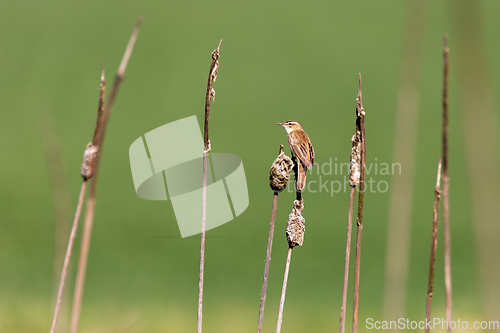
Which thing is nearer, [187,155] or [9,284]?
[187,155]

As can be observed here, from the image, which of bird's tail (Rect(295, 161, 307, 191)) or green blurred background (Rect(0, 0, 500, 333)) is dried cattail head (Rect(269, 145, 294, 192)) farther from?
green blurred background (Rect(0, 0, 500, 333))

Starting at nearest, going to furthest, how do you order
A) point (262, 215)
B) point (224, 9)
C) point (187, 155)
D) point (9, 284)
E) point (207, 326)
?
point (187, 155)
point (207, 326)
point (9, 284)
point (262, 215)
point (224, 9)

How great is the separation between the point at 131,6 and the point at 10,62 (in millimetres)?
957

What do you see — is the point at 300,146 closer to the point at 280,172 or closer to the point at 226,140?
the point at 280,172

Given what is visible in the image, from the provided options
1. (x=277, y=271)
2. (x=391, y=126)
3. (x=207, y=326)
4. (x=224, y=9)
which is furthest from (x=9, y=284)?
(x=224, y=9)

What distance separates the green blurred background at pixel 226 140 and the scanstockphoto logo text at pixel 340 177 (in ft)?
0.13

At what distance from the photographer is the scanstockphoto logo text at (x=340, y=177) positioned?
272 centimetres

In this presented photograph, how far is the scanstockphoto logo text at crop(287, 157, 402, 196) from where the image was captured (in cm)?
272

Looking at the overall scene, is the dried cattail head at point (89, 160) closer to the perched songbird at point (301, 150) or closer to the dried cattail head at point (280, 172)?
the dried cattail head at point (280, 172)

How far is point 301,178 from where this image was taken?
99cm

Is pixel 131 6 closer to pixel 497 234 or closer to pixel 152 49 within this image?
pixel 152 49

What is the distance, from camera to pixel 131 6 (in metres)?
4.20
